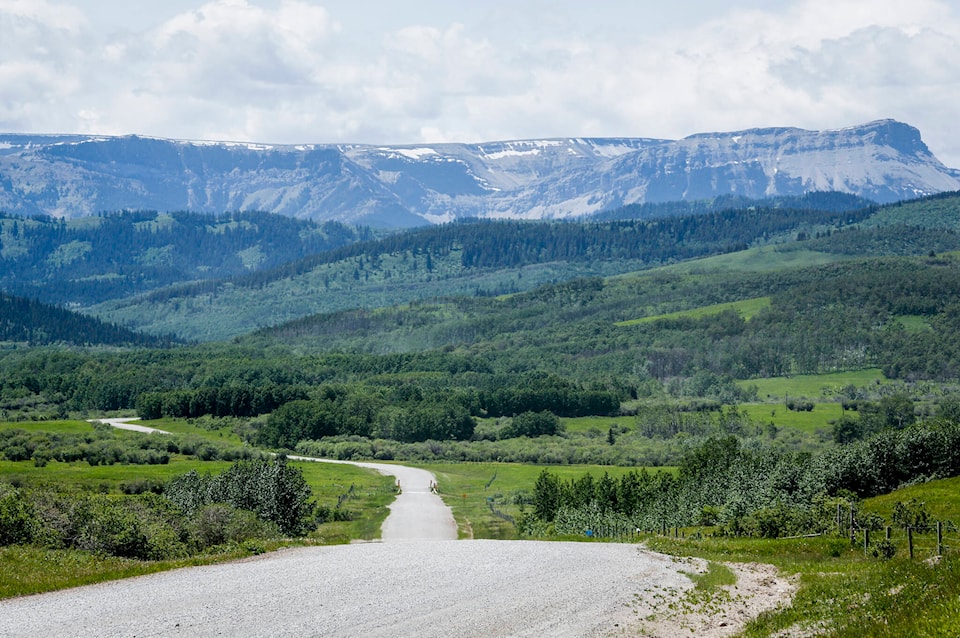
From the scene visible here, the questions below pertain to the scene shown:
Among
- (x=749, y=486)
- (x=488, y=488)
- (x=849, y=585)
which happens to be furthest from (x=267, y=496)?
(x=488, y=488)

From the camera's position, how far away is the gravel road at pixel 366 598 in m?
31.5

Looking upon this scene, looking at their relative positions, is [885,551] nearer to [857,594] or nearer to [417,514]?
[857,594]

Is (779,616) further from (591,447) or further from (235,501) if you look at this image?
(591,447)

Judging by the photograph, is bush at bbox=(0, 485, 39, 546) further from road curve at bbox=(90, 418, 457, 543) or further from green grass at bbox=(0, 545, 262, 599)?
road curve at bbox=(90, 418, 457, 543)

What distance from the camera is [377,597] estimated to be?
3578 cm

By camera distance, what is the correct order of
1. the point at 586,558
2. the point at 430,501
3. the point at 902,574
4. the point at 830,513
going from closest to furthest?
the point at 902,574 → the point at 586,558 → the point at 830,513 → the point at 430,501

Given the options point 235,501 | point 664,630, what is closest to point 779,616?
point 664,630

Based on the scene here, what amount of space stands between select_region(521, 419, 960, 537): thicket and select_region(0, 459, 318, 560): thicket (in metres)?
26.0

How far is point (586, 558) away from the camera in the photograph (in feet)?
149

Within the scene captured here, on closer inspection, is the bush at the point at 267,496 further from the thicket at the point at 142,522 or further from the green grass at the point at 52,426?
the green grass at the point at 52,426

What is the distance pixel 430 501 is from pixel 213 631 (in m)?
91.1

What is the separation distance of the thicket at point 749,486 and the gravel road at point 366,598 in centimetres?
3400

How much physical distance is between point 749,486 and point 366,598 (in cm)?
5766

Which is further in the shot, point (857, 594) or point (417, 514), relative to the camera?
point (417, 514)
